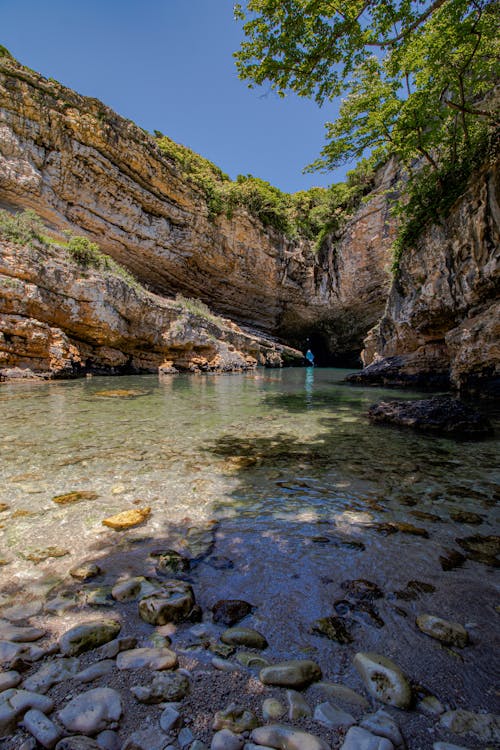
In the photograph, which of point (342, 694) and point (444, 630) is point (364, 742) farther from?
point (444, 630)

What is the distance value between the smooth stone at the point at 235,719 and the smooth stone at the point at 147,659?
0.30 metres

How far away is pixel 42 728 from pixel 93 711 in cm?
15

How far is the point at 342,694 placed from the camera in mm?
1195

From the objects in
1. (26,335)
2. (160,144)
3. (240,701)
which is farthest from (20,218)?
(240,701)

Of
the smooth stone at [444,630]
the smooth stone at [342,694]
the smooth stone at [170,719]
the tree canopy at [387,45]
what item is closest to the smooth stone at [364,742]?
the smooth stone at [342,694]

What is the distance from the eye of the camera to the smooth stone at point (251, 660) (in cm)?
134

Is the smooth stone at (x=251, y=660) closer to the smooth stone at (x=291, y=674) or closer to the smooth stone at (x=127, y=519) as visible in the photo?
the smooth stone at (x=291, y=674)

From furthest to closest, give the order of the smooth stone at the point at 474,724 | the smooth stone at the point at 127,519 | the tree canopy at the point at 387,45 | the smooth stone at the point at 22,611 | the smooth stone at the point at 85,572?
1. the tree canopy at the point at 387,45
2. the smooth stone at the point at 127,519
3. the smooth stone at the point at 85,572
4. the smooth stone at the point at 22,611
5. the smooth stone at the point at 474,724

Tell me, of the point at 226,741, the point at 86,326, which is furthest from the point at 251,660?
the point at 86,326

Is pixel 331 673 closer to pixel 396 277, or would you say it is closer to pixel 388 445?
pixel 388 445

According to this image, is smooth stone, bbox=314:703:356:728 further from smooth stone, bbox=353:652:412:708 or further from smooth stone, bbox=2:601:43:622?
smooth stone, bbox=2:601:43:622

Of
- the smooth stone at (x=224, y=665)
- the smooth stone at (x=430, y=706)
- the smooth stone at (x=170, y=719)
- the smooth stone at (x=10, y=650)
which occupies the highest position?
the smooth stone at (x=10, y=650)

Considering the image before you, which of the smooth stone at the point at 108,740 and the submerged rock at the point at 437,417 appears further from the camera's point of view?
the submerged rock at the point at 437,417

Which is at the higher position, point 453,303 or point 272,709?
point 453,303
